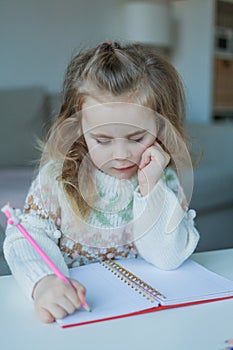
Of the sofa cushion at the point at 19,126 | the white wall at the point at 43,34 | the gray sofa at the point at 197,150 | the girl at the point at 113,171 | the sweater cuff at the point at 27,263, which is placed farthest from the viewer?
the white wall at the point at 43,34

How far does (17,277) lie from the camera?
2.08 feet

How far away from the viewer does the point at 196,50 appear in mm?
3215

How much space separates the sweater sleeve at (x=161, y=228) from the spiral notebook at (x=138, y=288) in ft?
0.06

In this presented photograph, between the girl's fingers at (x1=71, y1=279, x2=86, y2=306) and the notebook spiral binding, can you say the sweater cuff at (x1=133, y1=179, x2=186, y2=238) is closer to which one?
the notebook spiral binding

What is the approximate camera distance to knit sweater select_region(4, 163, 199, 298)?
2.46 feet

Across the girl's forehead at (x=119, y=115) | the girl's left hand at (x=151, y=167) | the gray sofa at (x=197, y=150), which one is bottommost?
the gray sofa at (x=197, y=150)

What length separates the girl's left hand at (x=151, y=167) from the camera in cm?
75

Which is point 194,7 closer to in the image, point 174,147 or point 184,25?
point 184,25

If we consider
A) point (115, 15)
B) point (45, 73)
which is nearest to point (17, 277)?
point (45, 73)

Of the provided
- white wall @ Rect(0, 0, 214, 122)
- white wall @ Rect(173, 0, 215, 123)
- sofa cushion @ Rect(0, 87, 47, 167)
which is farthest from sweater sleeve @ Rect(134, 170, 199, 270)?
white wall @ Rect(173, 0, 215, 123)

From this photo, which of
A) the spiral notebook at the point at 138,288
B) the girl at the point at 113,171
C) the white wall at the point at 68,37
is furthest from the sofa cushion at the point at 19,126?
the spiral notebook at the point at 138,288

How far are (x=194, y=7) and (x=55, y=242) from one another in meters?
2.71

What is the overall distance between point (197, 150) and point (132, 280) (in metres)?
1.77

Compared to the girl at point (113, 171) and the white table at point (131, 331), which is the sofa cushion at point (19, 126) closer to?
the girl at point (113, 171)
